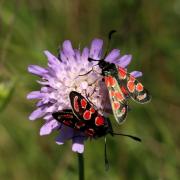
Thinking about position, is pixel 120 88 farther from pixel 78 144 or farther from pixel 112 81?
pixel 78 144

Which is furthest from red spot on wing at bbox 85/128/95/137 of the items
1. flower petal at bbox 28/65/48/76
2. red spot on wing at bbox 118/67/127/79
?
flower petal at bbox 28/65/48/76

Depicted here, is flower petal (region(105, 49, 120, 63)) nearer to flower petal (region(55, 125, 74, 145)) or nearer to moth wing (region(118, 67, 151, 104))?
moth wing (region(118, 67, 151, 104))

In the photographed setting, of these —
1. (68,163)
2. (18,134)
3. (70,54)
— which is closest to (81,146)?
(70,54)

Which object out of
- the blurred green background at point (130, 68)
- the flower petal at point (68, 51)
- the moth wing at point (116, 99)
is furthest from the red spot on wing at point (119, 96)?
the blurred green background at point (130, 68)

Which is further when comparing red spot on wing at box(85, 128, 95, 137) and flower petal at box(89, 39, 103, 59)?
flower petal at box(89, 39, 103, 59)

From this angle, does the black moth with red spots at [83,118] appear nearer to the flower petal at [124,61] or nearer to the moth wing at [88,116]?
the moth wing at [88,116]

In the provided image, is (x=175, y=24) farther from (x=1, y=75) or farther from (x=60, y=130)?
(x=60, y=130)
